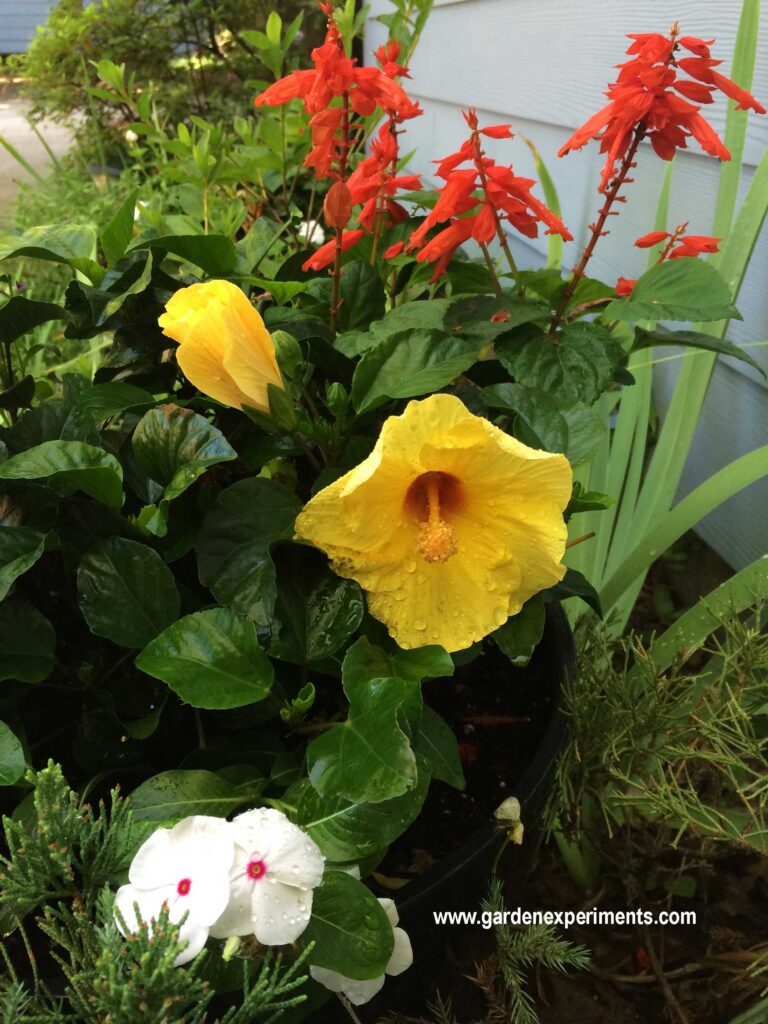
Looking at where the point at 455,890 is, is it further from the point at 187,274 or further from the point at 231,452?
the point at 187,274

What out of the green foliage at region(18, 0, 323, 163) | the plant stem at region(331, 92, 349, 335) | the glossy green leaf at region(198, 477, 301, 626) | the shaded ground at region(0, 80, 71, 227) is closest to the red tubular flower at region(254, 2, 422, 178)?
the plant stem at region(331, 92, 349, 335)

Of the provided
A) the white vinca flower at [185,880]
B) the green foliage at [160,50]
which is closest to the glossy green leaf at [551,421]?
the white vinca flower at [185,880]

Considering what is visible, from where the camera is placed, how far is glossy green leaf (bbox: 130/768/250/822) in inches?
19.0

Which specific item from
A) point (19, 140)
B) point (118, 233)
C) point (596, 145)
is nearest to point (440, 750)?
point (118, 233)

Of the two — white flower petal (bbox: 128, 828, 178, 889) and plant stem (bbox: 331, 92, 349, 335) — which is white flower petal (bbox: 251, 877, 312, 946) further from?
plant stem (bbox: 331, 92, 349, 335)

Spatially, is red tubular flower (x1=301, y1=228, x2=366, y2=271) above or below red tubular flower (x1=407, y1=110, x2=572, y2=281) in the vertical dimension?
below

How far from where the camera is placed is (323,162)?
687 millimetres

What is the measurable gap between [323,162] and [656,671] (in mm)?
556

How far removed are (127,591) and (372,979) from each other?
0.96 feet

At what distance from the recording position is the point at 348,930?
1.43 feet

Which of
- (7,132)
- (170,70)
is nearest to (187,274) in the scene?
(170,70)

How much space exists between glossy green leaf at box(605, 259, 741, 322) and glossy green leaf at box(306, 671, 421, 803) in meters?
0.37

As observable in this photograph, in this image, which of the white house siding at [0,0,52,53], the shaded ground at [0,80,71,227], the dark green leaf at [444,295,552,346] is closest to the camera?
the dark green leaf at [444,295,552,346]

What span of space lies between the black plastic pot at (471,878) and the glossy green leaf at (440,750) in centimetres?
8
